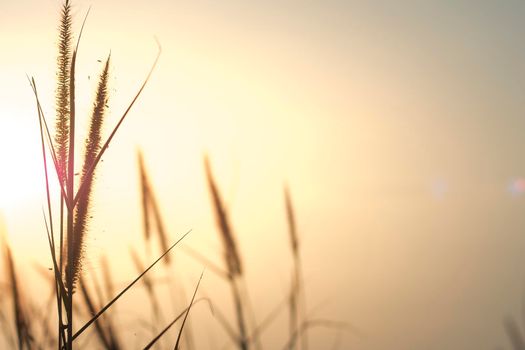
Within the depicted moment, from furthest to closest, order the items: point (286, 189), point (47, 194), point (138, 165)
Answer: point (286, 189), point (138, 165), point (47, 194)

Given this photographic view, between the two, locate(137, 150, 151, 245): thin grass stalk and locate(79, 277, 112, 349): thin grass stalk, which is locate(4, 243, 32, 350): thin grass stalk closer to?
locate(79, 277, 112, 349): thin grass stalk

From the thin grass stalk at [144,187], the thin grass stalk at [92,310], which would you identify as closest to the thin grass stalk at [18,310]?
the thin grass stalk at [92,310]

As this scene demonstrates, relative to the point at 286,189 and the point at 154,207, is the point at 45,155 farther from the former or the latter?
the point at 286,189

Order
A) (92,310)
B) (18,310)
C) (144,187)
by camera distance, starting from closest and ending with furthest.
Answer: (92,310) → (18,310) → (144,187)

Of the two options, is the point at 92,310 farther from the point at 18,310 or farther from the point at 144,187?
the point at 144,187

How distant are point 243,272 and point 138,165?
0.48 metres

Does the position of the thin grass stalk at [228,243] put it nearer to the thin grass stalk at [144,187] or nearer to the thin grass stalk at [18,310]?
the thin grass stalk at [144,187]

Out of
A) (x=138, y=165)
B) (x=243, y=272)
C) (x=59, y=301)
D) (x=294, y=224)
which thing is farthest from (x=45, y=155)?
(x=294, y=224)

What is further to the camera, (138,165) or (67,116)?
(138,165)

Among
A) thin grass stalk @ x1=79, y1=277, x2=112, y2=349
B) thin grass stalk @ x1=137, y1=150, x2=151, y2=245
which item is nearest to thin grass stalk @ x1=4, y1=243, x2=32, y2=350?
thin grass stalk @ x1=79, y1=277, x2=112, y2=349

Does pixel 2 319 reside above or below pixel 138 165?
below

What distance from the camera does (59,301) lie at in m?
0.90

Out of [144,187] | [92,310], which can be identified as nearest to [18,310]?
[92,310]

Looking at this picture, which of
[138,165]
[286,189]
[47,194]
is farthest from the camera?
[286,189]
